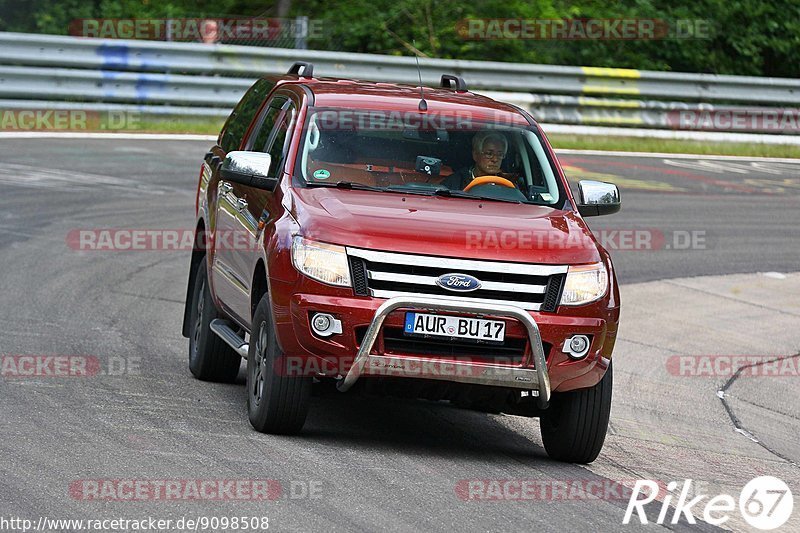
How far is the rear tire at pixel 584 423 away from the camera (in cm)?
765

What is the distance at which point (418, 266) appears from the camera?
7.20m

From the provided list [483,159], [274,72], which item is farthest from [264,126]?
[274,72]

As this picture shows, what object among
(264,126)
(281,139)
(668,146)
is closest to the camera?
(281,139)

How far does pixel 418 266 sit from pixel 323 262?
18.4 inches

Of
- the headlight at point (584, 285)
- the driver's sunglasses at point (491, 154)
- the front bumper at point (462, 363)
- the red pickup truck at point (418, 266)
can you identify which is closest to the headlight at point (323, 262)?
the red pickup truck at point (418, 266)

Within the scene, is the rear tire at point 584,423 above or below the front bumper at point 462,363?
below

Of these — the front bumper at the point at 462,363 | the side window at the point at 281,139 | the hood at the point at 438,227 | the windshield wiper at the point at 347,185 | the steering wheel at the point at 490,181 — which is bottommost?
the front bumper at the point at 462,363

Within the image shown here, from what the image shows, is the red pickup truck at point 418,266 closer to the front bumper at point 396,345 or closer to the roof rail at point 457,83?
the front bumper at point 396,345

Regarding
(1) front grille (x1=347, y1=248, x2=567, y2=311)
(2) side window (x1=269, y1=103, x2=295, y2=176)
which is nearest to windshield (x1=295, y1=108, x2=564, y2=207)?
(2) side window (x1=269, y1=103, x2=295, y2=176)

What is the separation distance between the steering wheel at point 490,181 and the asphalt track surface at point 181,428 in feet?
4.62

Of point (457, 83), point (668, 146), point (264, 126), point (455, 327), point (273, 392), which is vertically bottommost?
point (668, 146)

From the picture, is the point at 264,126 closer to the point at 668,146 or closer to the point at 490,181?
the point at 490,181

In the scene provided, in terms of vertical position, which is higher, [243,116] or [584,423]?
[243,116]

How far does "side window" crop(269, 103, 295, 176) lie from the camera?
8.38 m
